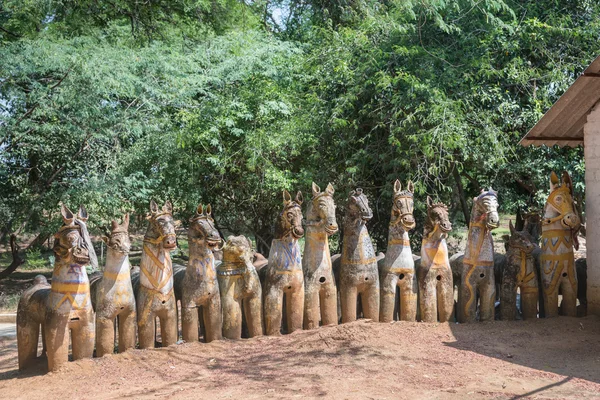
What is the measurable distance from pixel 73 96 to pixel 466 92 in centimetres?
670

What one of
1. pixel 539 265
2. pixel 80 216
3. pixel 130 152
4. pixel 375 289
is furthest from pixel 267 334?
pixel 130 152

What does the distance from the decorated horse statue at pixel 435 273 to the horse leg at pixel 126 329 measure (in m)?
3.40

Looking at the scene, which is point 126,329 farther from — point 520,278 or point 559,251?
point 559,251

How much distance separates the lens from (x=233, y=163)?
12734 millimetres

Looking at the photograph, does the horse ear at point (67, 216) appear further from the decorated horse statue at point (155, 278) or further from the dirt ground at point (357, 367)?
the dirt ground at point (357, 367)

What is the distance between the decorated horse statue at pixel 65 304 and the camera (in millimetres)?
6645

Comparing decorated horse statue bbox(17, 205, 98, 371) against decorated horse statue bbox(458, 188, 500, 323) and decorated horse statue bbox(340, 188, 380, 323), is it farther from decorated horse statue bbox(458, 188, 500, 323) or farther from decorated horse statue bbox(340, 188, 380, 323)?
decorated horse statue bbox(458, 188, 500, 323)

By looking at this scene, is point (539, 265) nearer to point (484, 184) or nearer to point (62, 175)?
point (484, 184)

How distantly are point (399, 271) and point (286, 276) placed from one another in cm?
140

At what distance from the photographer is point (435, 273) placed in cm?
835

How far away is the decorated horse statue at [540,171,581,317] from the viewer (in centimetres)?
848

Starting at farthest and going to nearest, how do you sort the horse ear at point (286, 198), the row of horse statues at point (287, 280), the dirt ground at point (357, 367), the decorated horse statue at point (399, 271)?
1. the decorated horse statue at point (399, 271)
2. the horse ear at point (286, 198)
3. the row of horse statues at point (287, 280)
4. the dirt ground at point (357, 367)

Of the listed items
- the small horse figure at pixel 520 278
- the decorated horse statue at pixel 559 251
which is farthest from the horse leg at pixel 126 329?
the decorated horse statue at pixel 559 251

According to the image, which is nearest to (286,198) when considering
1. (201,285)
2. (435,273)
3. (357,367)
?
(201,285)
